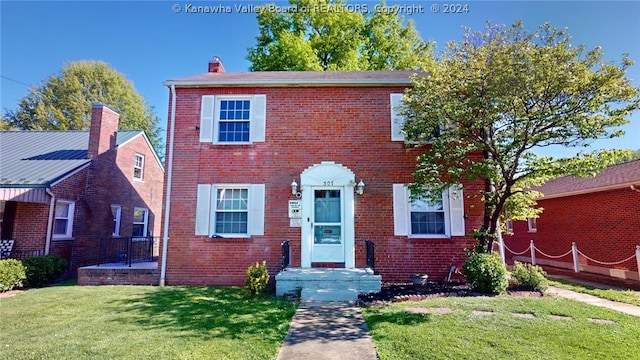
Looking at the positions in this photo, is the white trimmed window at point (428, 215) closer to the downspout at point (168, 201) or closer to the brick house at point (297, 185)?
the brick house at point (297, 185)

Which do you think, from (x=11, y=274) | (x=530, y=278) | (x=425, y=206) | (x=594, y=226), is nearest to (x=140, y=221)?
(x=11, y=274)

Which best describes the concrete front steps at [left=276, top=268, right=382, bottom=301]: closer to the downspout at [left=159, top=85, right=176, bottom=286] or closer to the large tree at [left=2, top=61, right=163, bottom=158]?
A: the downspout at [left=159, top=85, right=176, bottom=286]

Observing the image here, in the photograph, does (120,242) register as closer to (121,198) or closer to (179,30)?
(121,198)

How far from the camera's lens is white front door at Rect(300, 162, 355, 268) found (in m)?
8.95

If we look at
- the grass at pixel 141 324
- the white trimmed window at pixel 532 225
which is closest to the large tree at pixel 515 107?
Answer: the grass at pixel 141 324

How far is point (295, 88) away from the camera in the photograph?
385 inches

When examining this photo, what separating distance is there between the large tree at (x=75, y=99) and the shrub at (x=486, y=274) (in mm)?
29957

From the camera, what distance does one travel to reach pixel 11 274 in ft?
27.5

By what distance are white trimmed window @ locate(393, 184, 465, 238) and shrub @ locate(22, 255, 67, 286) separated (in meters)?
10.3

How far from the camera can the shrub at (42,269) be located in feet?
29.4

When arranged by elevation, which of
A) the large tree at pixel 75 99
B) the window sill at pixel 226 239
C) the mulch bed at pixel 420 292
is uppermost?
the large tree at pixel 75 99

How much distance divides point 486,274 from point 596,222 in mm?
7676

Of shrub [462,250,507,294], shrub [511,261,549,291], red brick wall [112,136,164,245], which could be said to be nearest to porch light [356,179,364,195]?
shrub [462,250,507,294]

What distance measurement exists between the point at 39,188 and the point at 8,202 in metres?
1.36
